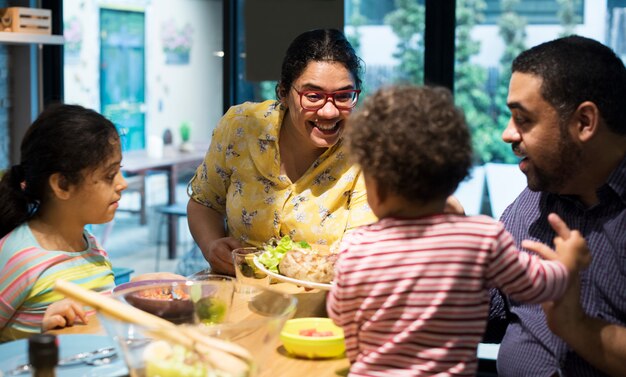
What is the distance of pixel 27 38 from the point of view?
4.01 metres

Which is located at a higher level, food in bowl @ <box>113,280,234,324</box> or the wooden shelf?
the wooden shelf

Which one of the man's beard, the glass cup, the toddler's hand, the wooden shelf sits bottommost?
the glass cup

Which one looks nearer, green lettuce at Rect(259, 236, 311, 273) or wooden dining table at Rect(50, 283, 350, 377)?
wooden dining table at Rect(50, 283, 350, 377)

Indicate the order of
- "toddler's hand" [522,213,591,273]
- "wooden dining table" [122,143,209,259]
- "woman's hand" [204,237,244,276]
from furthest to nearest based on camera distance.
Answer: "wooden dining table" [122,143,209,259], "woman's hand" [204,237,244,276], "toddler's hand" [522,213,591,273]

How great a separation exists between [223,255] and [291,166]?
43cm

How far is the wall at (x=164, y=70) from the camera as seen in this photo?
4.51 m

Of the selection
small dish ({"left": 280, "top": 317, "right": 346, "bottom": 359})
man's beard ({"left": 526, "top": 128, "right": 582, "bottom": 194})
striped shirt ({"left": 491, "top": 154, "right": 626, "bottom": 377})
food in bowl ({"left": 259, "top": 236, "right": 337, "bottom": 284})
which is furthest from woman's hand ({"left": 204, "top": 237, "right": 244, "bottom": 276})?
man's beard ({"left": 526, "top": 128, "right": 582, "bottom": 194})

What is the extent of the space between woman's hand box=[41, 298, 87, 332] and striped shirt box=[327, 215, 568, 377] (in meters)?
0.79

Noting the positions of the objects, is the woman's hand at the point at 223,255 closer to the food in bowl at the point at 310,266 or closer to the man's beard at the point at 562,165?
the food in bowl at the point at 310,266

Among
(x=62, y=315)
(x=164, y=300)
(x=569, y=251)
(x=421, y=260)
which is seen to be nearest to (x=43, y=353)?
(x=164, y=300)

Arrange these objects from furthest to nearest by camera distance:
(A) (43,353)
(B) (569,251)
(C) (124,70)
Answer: (C) (124,70)
(B) (569,251)
(A) (43,353)

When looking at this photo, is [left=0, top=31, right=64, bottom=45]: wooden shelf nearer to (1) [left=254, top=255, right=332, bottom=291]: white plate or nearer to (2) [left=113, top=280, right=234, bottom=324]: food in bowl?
(1) [left=254, top=255, right=332, bottom=291]: white plate

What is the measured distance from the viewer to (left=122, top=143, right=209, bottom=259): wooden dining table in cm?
466

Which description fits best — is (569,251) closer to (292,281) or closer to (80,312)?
(292,281)
